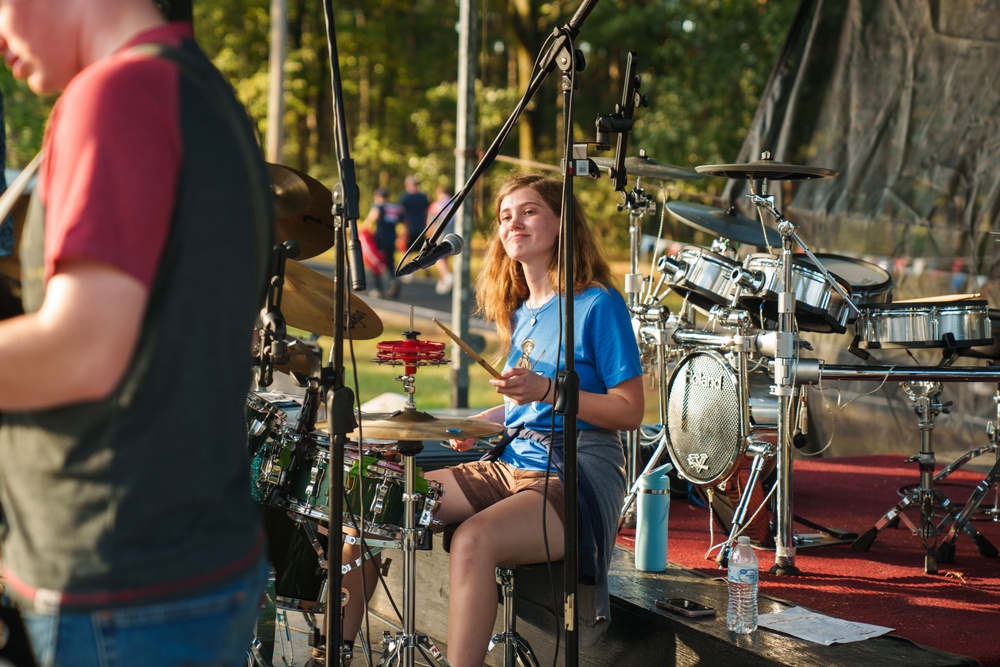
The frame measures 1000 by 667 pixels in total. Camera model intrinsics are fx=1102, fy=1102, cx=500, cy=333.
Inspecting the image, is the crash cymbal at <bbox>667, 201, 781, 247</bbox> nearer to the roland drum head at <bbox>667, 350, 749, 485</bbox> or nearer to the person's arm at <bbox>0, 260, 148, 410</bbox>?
the roland drum head at <bbox>667, 350, 749, 485</bbox>

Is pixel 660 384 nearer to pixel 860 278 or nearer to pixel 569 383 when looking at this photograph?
pixel 860 278

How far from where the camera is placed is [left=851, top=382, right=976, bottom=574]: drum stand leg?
4.18m

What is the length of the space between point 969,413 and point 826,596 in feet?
10.5

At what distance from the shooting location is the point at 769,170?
3834 millimetres

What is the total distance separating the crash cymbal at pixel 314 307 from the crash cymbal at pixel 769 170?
137cm

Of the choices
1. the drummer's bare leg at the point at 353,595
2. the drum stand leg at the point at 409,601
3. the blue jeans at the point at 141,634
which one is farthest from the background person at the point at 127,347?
the drummer's bare leg at the point at 353,595

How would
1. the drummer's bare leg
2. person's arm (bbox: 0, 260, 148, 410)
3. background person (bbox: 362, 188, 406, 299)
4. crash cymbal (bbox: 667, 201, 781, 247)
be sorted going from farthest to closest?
background person (bbox: 362, 188, 406, 299) → crash cymbal (bbox: 667, 201, 781, 247) → the drummer's bare leg → person's arm (bbox: 0, 260, 148, 410)

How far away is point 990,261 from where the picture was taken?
617cm

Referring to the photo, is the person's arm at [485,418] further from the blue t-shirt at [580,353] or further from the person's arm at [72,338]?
the person's arm at [72,338]

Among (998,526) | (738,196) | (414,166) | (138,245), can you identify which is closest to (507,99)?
(414,166)

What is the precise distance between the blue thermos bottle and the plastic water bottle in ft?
2.01

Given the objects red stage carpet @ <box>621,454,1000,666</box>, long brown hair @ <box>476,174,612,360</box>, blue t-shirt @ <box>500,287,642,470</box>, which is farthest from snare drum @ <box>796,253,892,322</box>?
blue t-shirt @ <box>500,287,642,470</box>

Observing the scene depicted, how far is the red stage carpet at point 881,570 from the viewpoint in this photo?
3443 millimetres

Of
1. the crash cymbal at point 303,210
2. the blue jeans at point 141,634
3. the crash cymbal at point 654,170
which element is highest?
the crash cymbal at point 654,170
